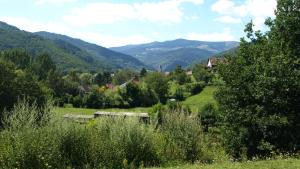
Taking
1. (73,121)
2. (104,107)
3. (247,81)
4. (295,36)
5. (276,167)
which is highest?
(295,36)

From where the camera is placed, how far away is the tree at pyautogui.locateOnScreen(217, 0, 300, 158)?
1978 cm

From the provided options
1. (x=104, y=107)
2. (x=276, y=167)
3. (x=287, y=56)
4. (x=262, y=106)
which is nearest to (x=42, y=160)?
(x=276, y=167)

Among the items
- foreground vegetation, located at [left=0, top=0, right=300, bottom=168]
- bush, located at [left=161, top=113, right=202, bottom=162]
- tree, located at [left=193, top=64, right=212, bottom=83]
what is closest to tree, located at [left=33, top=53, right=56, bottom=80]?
tree, located at [left=193, top=64, right=212, bottom=83]

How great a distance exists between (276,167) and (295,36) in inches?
451

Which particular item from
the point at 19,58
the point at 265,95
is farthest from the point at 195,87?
the point at 265,95

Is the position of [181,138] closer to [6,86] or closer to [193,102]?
[6,86]

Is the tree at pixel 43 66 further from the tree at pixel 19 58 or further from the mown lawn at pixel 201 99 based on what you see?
the mown lawn at pixel 201 99

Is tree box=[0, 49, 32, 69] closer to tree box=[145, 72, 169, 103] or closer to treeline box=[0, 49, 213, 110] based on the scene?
treeline box=[0, 49, 213, 110]

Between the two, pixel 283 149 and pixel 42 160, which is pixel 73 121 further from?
pixel 283 149

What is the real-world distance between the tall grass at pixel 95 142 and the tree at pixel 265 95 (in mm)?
4197

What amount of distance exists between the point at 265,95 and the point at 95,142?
9224 millimetres

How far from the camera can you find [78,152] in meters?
14.5

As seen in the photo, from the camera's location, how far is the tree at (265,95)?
1978 cm

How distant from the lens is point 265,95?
20.3 meters
